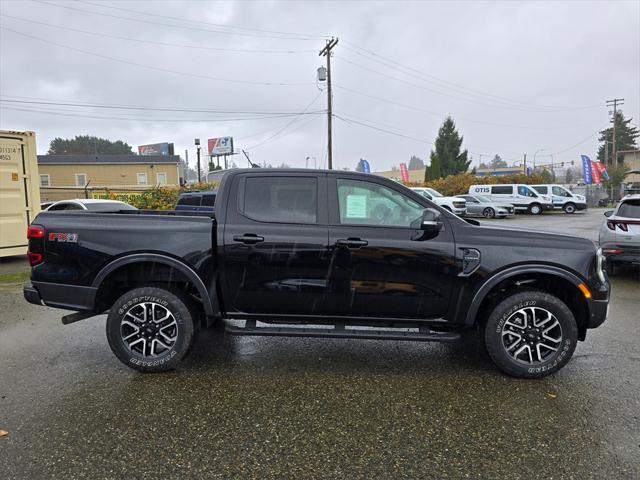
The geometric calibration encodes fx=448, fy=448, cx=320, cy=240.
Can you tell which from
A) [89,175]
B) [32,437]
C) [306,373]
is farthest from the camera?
[89,175]

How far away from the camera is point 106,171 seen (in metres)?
42.9

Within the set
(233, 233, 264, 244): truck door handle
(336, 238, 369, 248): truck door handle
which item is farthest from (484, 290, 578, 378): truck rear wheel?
(233, 233, 264, 244): truck door handle

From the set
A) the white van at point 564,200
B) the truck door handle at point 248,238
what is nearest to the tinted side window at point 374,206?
the truck door handle at point 248,238

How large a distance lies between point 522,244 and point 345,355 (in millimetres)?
1981

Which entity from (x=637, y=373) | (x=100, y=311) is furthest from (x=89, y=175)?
(x=637, y=373)

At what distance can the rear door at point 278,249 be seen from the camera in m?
3.93

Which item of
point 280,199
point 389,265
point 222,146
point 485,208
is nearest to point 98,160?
point 222,146

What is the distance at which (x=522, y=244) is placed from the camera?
152 inches

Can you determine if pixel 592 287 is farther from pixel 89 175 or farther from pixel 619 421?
pixel 89 175

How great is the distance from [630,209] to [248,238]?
709cm

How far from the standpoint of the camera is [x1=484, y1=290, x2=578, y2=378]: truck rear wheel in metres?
3.83

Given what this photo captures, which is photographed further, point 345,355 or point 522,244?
point 345,355

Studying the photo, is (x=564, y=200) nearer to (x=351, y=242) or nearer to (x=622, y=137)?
(x=351, y=242)

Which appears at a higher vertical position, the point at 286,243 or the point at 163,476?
the point at 286,243
